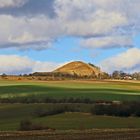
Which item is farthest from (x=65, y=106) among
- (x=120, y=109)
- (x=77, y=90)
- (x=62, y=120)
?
(x=77, y=90)

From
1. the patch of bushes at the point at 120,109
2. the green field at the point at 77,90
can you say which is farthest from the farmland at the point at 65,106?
the patch of bushes at the point at 120,109

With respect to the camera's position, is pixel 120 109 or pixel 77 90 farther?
pixel 77 90

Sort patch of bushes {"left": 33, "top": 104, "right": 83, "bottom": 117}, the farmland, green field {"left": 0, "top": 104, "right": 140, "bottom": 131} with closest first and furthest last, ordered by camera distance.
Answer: green field {"left": 0, "top": 104, "right": 140, "bottom": 131} < the farmland < patch of bushes {"left": 33, "top": 104, "right": 83, "bottom": 117}

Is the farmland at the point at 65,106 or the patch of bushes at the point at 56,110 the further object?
the patch of bushes at the point at 56,110

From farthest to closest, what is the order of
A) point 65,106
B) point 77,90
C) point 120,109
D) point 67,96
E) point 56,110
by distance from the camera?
point 77,90
point 67,96
point 65,106
point 56,110
point 120,109

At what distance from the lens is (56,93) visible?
99.1m

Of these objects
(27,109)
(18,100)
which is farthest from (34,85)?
(27,109)

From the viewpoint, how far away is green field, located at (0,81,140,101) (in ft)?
314

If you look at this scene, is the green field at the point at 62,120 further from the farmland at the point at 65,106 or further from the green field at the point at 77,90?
the green field at the point at 77,90

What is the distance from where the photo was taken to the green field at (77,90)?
95.6 metres

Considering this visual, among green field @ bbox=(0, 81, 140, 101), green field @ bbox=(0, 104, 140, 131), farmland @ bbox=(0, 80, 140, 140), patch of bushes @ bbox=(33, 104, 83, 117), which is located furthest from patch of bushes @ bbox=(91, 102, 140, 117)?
green field @ bbox=(0, 81, 140, 101)

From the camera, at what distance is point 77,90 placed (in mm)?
106375

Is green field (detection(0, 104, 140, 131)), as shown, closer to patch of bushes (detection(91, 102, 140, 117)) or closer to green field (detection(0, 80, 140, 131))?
green field (detection(0, 80, 140, 131))

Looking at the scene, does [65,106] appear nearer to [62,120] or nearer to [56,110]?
[56,110]
